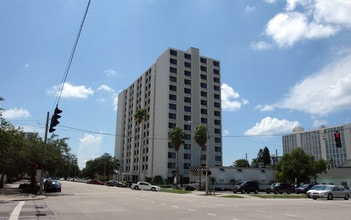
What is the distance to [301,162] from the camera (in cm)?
6200

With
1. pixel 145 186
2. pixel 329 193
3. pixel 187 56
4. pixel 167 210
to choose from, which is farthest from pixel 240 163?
pixel 167 210

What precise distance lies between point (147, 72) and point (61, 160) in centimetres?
6917

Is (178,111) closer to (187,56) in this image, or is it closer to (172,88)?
(172,88)

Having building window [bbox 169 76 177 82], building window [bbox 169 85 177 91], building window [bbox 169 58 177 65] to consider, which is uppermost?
building window [bbox 169 58 177 65]

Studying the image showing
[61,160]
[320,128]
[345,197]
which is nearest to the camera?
[345,197]

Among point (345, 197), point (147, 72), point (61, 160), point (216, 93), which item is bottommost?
→ point (345, 197)

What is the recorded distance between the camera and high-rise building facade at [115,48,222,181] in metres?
87.8

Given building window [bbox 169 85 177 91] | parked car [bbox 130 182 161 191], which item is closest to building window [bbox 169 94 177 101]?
building window [bbox 169 85 177 91]

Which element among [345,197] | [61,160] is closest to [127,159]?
[61,160]

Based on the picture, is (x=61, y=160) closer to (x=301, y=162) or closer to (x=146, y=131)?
(x=301, y=162)

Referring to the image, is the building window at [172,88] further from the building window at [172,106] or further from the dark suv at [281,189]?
the dark suv at [281,189]

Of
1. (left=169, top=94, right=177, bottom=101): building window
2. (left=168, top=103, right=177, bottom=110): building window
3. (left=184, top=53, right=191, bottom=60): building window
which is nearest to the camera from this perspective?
(left=168, top=103, right=177, bottom=110): building window

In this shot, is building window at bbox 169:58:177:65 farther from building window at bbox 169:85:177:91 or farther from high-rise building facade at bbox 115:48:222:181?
building window at bbox 169:85:177:91

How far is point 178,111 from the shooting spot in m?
90.2
